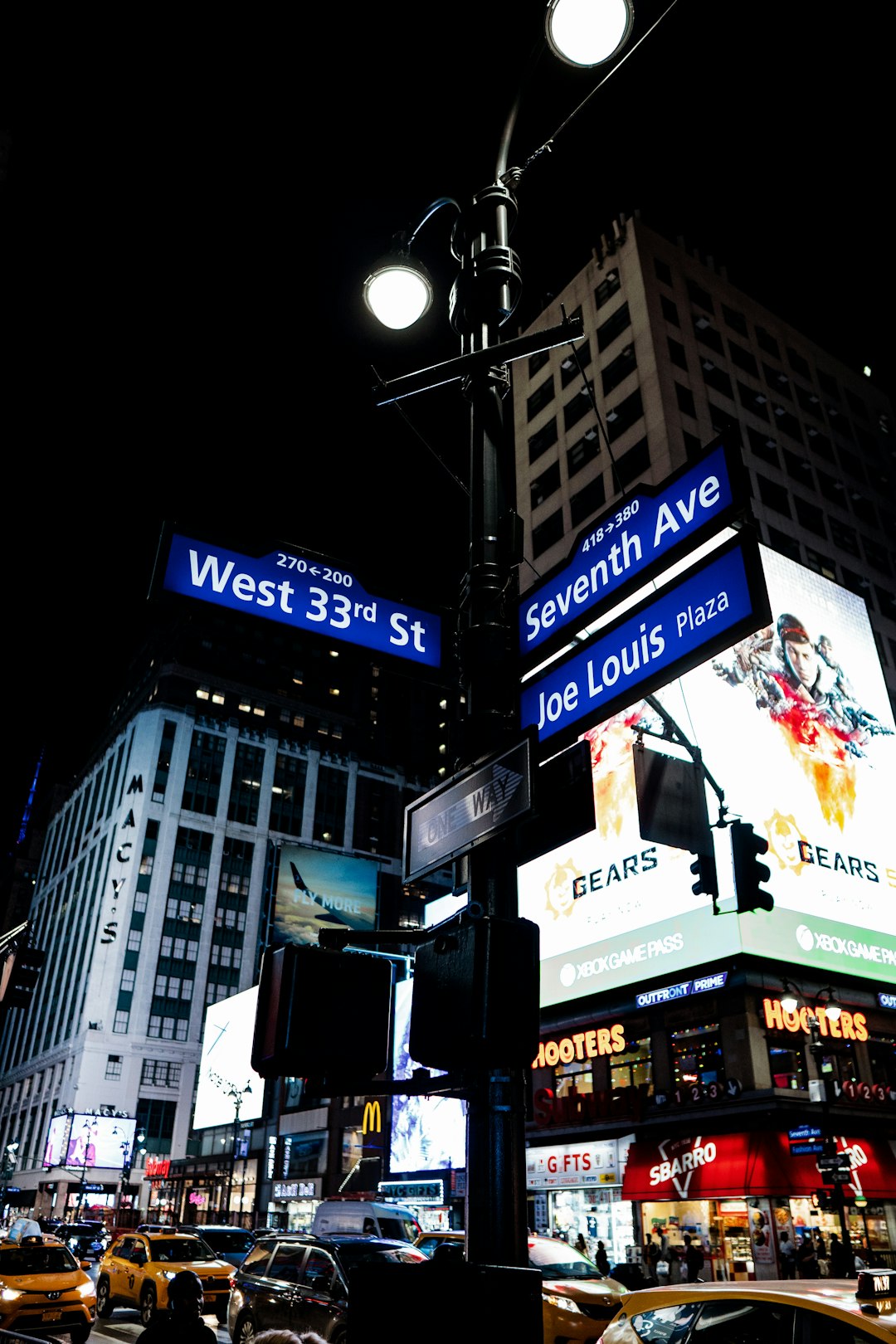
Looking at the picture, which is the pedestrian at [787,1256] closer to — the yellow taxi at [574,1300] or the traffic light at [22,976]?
the yellow taxi at [574,1300]

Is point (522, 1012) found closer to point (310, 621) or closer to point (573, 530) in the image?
point (310, 621)

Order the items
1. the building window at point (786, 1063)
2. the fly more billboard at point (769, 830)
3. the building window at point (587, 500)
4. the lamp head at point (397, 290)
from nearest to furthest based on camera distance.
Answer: the lamp head at point (397, 290) → the building window at point (786, 1063) → the fly more billboard at point (769, 830) → the building window at point (587, 500)

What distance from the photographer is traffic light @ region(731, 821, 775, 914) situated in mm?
11062

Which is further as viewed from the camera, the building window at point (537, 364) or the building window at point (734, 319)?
the building window at point (537, 364)

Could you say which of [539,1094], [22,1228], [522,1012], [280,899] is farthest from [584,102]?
[280,899]

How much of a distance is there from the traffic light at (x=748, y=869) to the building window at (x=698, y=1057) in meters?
19.2

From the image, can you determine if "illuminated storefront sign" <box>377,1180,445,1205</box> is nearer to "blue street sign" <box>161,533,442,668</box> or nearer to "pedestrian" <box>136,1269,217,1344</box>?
"pedestrian" <box>136,1269,217,1344</box>

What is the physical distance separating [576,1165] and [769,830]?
550 inches

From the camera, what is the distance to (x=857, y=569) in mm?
50062

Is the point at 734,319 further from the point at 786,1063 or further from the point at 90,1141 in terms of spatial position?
the point at 90,1141

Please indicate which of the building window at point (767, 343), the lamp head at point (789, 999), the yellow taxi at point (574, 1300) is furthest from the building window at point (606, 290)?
the yellow taxi at point (574, 1300)

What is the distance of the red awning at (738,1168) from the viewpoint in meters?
24.3

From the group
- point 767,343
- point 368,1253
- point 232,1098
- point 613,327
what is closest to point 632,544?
point 368,1253

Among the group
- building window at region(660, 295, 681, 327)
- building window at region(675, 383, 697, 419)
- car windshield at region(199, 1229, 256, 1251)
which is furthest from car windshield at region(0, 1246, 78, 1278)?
building window at region(660, 295, 681, 327)
